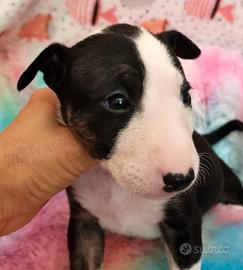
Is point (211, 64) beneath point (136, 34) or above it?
beneath

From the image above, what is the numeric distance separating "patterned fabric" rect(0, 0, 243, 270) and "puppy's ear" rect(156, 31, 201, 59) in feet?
2.63

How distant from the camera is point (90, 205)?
76.5 inches

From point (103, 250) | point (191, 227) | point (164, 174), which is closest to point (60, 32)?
point (103, 250)

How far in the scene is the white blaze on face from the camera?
55.1 inches

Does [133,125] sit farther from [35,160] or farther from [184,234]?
[184,234]

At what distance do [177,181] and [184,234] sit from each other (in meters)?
0.58

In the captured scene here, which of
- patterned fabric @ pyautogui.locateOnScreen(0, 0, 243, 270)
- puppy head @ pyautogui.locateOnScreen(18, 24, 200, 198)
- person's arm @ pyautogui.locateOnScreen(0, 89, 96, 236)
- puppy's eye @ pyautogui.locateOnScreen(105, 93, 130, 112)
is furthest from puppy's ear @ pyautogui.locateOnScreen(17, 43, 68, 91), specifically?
patterned fabric @ pyautogui.locateOnScreen(0, 0, 243, 270)

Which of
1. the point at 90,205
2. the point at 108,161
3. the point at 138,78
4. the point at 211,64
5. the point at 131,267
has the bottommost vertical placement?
the point at 131,267

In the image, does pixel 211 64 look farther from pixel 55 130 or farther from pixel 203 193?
pixel 55 130

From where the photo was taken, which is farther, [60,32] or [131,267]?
[60,32]

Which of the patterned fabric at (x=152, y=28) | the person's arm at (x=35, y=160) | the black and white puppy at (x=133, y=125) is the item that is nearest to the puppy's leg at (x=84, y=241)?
the black and white puppy at (x=133, y=125)

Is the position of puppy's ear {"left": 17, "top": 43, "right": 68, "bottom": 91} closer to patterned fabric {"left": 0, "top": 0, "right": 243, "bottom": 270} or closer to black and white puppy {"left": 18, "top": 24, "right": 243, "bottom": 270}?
black and white puppy {"left": 18, "top": 24, "right": 243, "bottom": 270}

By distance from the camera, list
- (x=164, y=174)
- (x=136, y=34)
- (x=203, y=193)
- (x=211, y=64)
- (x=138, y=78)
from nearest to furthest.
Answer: (x=164, y=174)
(x=138, y=78)
(x=136, y=34)
(x=203, y=193)
(x=211, y=64)

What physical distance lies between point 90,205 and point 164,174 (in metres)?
0.62
